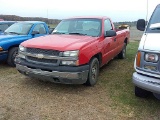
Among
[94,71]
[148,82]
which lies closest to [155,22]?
[148,82]

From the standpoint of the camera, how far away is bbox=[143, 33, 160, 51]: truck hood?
12.3 feet

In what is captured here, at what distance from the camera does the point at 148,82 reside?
3.79 meters

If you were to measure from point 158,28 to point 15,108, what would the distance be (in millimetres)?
3243

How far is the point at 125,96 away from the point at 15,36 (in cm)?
437

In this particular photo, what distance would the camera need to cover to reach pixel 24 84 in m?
5.55

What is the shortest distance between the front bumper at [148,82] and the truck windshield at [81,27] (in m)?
2.20

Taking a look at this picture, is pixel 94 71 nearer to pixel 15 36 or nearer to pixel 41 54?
pixel 41 54

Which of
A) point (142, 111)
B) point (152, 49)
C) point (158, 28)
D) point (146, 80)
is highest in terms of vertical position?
point (158, 28)

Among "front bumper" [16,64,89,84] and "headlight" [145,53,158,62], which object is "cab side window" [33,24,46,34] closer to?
"front bumper" [16,64,89,84]

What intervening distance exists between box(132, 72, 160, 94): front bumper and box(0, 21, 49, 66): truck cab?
448 centimetres

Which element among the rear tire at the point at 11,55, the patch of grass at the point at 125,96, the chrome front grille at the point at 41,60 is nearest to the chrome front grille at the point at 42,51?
the chrome front grille at the point at 41,60

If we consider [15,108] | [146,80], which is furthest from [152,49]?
[15,108]

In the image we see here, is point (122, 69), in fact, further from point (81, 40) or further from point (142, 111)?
point (142, 111)

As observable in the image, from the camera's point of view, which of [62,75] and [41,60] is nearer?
[62,75]
